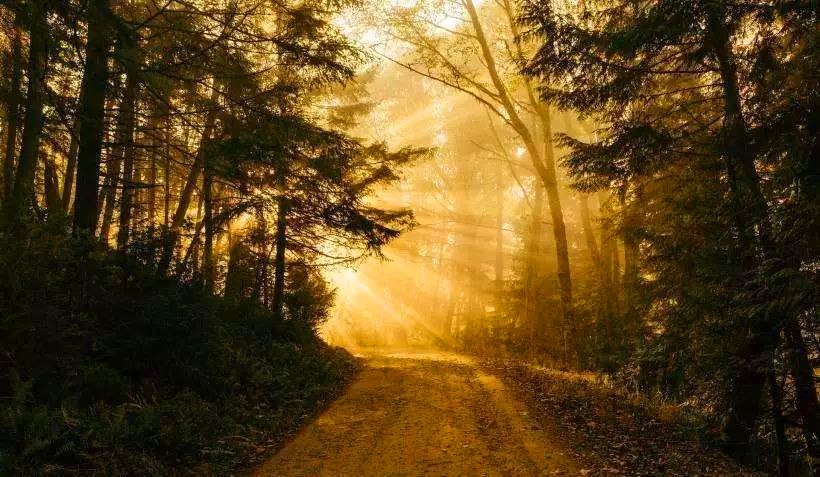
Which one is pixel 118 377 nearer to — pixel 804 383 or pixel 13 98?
pixel 13 98

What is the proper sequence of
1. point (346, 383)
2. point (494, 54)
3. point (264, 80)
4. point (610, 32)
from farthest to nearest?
point (494, 54) < point (264, 80) < point (346, 383) < point (610, 32)

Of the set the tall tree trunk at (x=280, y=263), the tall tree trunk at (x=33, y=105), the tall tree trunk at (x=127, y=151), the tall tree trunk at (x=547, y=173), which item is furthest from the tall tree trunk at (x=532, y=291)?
the tall tree trunk at (x=33, y=105)

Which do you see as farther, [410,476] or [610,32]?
[610,32]

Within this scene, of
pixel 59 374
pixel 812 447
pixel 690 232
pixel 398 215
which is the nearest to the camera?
pixel 59 374

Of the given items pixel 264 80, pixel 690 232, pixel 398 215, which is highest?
pixel 264 80

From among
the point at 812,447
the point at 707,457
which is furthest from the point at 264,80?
the point at 812,447

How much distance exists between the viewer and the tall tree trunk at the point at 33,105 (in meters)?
6.15

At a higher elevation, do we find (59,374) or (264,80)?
(264,80)

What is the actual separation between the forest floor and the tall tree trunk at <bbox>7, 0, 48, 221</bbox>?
502 cm

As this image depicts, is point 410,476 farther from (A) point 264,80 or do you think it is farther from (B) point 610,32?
(A) point 264,80

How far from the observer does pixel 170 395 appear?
8039mm

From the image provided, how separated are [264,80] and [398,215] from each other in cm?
606

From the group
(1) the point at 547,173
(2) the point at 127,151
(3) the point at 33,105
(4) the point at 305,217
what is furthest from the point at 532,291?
(3) the point at 33,105

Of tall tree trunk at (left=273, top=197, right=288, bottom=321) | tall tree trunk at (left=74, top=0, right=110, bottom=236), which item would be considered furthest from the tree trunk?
tall tree trunk at (left=273, top=197, right=288, bottom=321)
